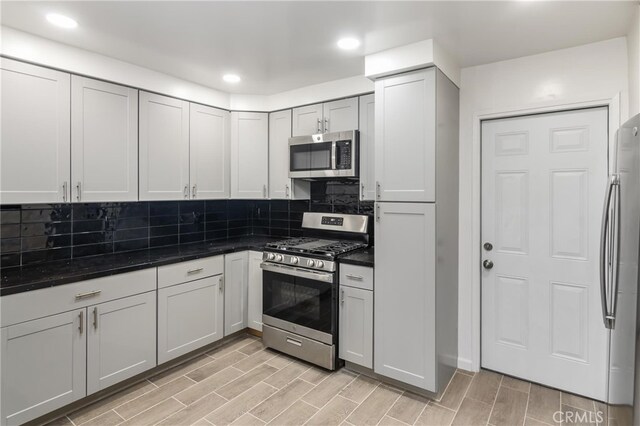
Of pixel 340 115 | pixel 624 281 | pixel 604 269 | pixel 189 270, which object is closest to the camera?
pixel 624 281

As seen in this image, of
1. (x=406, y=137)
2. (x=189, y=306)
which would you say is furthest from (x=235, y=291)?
(x=406, y=137)

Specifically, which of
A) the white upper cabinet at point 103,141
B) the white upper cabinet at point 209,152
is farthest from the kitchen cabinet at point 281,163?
the white upper cabinet at point 103,141

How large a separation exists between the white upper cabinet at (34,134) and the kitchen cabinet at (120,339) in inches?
34.3

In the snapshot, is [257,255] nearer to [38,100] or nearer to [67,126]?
[67,126]

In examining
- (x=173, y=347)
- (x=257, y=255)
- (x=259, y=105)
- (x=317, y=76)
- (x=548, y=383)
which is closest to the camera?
(x=548, y=383)

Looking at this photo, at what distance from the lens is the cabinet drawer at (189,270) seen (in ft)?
9.01

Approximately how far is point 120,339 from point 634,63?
379 cm

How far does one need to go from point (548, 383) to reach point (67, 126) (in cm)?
405

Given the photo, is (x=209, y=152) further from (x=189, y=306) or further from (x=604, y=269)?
(x=604, y=269)

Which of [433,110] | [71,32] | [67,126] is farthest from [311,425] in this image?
[71,32]

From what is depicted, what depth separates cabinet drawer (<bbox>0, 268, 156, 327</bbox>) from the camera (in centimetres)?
197

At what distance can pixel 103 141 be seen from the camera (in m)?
2.65

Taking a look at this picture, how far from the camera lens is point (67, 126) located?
2453 mm

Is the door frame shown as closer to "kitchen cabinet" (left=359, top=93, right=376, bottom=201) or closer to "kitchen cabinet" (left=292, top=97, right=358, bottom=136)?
"kitchen cabinet" (left=359, top=93, right=376, bottom=201)
